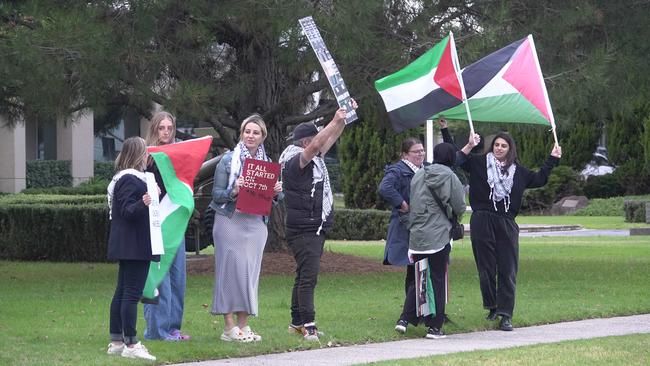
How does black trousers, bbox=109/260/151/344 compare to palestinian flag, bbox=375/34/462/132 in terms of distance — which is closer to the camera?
black trousers, bbox=109/260/151/344

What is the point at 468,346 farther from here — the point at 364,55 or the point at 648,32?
the point at 648,32

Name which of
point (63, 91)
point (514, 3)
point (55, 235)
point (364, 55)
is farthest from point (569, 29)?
point (55, 235)

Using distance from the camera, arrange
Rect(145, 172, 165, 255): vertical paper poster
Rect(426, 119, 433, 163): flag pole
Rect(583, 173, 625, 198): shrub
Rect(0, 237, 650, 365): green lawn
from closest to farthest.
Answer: Rect(145, 172, 165, 255): vertical paper poster, Rect(0, 237, 650, 365): green lawn, Rect(426, 119, 433, 163): flag pole, Rect(583, 173, 625, 198): shrub

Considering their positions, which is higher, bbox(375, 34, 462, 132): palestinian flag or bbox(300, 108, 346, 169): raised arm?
bbox(375, 34, 462, 132): palestinian flag

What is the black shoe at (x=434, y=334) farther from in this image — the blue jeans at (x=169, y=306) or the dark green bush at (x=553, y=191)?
the dark green bush at (x=553, y=191)

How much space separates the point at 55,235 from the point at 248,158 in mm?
11788

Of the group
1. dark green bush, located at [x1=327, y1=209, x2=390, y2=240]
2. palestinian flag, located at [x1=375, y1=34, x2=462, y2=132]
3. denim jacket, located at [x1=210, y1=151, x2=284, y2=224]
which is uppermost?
palestinian flag, located at [x1=375, y1=34, x2=462, y2=132]

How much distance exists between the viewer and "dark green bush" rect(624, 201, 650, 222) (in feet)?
115

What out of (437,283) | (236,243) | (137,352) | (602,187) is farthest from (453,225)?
(602,187)

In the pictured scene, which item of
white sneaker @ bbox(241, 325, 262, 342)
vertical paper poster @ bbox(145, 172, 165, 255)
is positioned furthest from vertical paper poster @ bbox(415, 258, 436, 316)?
vertical paper poster @ bbox(145, 172, 165, 255)

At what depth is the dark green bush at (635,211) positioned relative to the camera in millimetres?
35031

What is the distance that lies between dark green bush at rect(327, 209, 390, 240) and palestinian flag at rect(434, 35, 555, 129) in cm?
1705

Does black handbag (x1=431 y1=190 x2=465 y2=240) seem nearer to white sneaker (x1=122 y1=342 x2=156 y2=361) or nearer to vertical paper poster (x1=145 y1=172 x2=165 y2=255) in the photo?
vertical paper poster (x1=145 y1=172 x2=165 y2=255)

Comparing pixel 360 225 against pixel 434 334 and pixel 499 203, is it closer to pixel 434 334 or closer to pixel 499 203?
pixel 499 203
